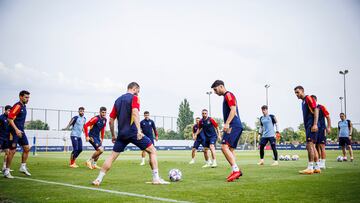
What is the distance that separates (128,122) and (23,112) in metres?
4.46

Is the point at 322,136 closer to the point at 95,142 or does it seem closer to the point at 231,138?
the point at 231,138

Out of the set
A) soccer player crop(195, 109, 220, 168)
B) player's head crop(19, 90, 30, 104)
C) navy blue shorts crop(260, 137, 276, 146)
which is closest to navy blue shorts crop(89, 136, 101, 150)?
Answer: soccer player crop(195, 109, 220, 168)

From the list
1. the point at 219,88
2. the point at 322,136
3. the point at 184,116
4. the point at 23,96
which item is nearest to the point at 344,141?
the point at 322,136

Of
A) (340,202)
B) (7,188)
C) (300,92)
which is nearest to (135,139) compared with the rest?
(7,188)

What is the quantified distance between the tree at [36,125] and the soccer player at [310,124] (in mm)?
53701

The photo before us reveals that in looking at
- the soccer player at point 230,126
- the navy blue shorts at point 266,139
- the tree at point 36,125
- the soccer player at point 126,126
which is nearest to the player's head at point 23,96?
the soccer player at point 126,126

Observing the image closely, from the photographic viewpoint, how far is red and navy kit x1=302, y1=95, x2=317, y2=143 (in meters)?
10.9

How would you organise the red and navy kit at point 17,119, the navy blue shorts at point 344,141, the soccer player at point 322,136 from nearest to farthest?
the red and navy kit at point 17,119 < the soccer player at point 322,136 < the navy blue shorts at point 344,141

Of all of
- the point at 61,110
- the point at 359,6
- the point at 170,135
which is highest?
the point at 359,6

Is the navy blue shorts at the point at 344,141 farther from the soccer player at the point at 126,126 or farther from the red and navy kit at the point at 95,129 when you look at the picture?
the soccer player at the point at 126,126

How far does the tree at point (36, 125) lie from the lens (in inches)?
2257

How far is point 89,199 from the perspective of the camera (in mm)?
6020

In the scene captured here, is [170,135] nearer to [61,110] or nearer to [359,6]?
[61,110]

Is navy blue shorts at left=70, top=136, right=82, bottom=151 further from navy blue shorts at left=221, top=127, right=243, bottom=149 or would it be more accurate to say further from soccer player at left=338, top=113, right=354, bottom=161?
soccer player at left=338, top=113, right=354, bottom=161
